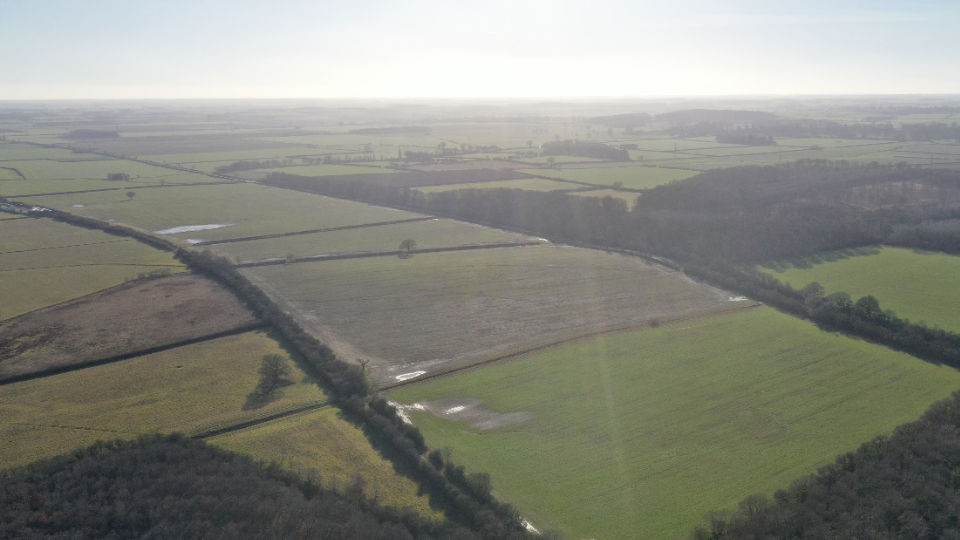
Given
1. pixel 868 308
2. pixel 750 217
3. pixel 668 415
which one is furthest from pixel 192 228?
pixel 868 308

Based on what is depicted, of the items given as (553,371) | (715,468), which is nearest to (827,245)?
(553,371)

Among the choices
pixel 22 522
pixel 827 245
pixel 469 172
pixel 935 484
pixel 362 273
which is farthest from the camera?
pixel 469 172

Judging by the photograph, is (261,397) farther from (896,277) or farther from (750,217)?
(750,217)

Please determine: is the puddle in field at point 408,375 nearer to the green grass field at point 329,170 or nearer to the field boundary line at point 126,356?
the field boundary line at point 126,356

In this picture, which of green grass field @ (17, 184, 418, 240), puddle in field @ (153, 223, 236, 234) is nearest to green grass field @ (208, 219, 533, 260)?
green grass field @ (17, 184, 418, 240)

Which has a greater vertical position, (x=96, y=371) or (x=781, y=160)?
(x=781, y=160)

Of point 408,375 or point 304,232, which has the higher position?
point 304,232

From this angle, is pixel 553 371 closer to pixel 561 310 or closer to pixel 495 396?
pixel 495 396
